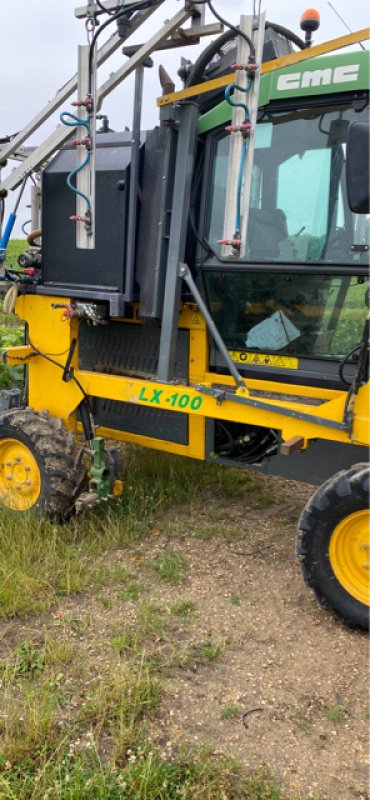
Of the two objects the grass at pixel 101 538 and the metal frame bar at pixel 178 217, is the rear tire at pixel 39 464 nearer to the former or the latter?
the grass at pixel 101 538

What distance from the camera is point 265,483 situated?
18.2 ft

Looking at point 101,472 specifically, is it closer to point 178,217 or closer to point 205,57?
point 178,217

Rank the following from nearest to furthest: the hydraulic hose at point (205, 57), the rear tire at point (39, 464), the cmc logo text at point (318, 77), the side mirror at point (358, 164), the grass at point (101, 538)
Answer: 1. the side mirror at point (358, 164)
2. the cmc logo text at point (318, 77)
3. the grass at point (101, 538)
4. the hydraulic hose at point (205, 57)
5. the rear tire at point (39, 464)

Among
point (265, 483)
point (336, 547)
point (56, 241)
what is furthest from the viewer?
point (265, 483)

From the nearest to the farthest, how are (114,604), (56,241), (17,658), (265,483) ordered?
(17,658), (114,604), (56,241), (265,483)

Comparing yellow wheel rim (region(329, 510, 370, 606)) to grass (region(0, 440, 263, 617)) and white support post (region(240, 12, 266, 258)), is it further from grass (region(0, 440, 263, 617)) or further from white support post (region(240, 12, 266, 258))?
white support post (region(240, 12, 266, 258))

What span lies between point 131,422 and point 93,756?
241 cm

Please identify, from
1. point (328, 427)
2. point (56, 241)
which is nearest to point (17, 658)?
point (328, 427)

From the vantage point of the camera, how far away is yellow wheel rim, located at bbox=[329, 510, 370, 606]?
130 inches

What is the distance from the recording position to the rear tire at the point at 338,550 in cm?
328

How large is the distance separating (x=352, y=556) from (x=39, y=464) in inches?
76.9

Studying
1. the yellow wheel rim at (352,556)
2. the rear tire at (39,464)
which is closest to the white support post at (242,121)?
the yellow wheel rim at (352,556)

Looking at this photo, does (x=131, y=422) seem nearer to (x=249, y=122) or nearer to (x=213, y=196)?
(x=213, y=196)

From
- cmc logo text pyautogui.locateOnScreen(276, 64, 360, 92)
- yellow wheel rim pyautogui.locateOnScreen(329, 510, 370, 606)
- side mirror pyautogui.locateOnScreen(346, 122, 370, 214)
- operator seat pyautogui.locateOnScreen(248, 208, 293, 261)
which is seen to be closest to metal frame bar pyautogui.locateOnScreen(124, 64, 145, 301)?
operator seat pyautogui.locateOnScreen(248, 208, 293, 261)
